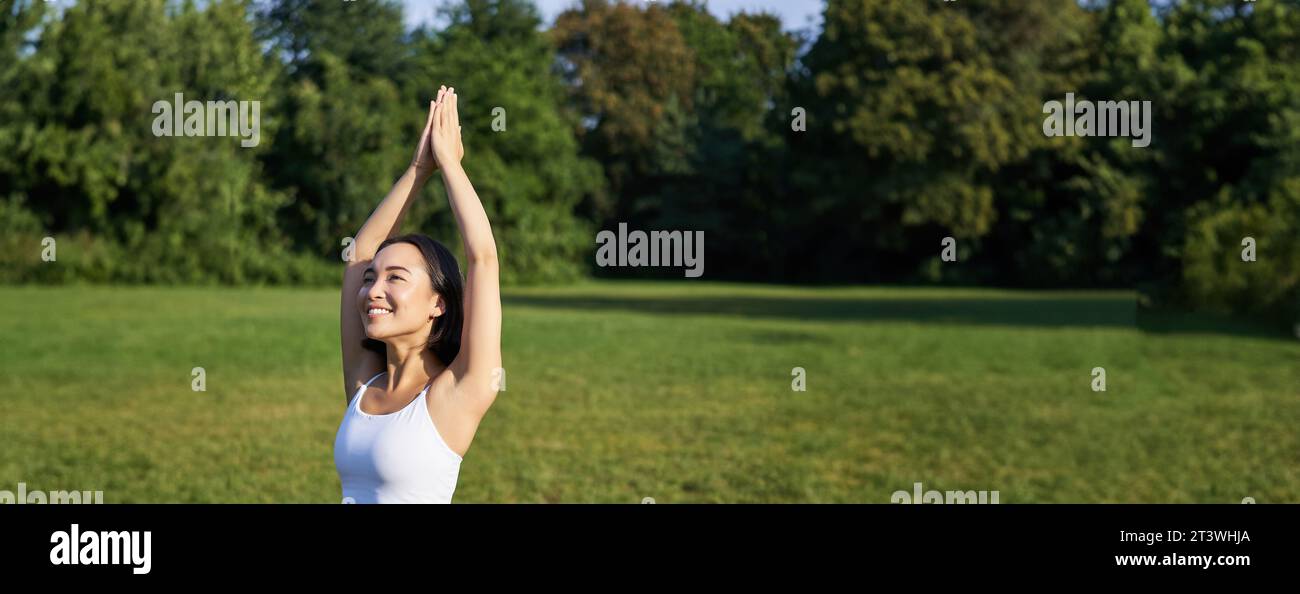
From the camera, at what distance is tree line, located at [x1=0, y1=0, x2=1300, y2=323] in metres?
33.9

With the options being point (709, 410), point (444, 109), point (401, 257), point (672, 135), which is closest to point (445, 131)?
point (444, 109)

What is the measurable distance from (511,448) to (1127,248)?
32340 millimetres

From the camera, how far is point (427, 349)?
209 cm

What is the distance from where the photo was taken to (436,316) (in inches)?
81.0

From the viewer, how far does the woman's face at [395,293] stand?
1.96 metres

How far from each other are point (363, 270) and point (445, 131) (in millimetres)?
327

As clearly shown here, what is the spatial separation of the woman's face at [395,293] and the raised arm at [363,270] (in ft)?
0.61

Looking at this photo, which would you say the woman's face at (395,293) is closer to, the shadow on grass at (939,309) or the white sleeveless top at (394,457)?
the white sleeveless top at (394,457)

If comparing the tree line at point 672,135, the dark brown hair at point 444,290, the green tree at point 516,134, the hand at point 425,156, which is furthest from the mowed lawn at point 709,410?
the green tree at point 516,134

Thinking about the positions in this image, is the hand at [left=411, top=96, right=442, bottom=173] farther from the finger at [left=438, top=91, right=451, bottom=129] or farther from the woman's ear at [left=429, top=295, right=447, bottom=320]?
the woman's ear at [left=429, top=295, right=447, bottom=320]

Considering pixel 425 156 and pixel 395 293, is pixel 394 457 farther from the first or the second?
pixel 425 156

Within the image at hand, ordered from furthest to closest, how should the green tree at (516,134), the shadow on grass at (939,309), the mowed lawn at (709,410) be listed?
the green tree at (516,134), the shadow on grass at (939,309), the mowed lawn at (709,410)

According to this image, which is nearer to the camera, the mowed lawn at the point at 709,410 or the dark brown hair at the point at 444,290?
the dark brown hair at the point at 444,290
